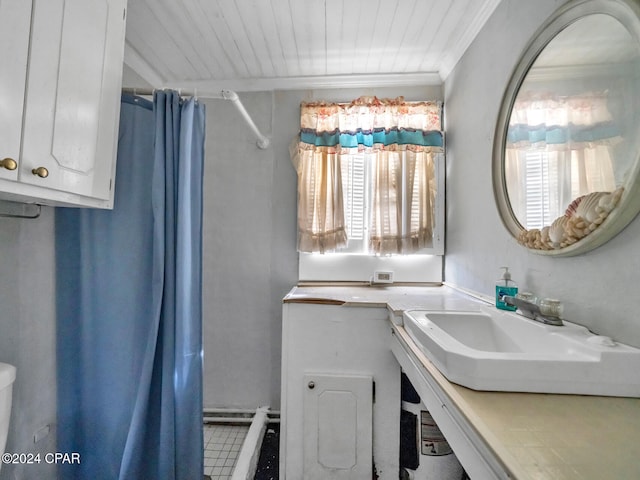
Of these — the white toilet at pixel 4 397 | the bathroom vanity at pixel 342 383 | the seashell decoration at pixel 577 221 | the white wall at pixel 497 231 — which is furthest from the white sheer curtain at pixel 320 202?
→ the white toilet at pixel 4 397

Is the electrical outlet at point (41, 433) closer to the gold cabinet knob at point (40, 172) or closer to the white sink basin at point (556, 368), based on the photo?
the gold cabinet knob at point (40, 172)

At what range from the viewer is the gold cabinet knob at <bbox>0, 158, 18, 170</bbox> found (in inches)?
26.2

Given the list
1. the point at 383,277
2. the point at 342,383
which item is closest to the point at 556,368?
the point at 342,383

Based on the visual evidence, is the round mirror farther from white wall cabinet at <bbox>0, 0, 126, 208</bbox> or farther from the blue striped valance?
white wall cabinet at <bbox>0, 0, 126, 208</bbox>

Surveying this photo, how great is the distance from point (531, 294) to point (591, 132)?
52 cm

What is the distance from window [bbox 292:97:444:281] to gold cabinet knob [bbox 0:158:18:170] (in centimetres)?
124

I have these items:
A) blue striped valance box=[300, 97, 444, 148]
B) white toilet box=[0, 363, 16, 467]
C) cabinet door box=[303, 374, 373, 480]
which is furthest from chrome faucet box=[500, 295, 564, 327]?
white toilet box=[0, 363, 16, 467]

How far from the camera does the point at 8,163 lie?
2.20 ft

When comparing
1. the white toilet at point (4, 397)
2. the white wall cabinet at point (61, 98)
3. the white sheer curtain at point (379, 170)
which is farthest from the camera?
the white sheer curtain at point (379, 170)

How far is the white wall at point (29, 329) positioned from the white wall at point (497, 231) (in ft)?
6.34

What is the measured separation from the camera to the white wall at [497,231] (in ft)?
2.21

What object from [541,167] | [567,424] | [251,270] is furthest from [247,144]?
[567,424]

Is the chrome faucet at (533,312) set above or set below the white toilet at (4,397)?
above

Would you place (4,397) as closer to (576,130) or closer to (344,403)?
(344,403)
